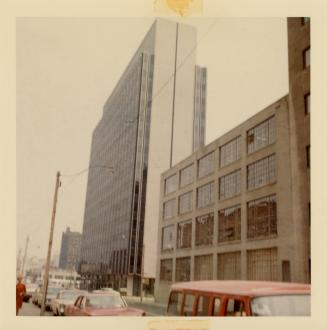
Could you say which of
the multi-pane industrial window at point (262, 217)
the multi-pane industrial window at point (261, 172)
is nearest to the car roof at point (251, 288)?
the multi-pane industrial window at point (262, 217)

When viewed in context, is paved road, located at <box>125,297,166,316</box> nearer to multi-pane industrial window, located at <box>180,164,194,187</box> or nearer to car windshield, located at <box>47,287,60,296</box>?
car windshield, located at <box>47,287,60,296</box>

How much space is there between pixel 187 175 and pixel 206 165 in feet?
5.49

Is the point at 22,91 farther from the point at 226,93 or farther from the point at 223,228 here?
the point at 223,228

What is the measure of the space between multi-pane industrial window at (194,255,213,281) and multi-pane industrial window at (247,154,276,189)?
3903 mm

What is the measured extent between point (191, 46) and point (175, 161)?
13.1 meters

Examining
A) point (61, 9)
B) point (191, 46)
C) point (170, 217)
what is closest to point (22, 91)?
point (61, 9)

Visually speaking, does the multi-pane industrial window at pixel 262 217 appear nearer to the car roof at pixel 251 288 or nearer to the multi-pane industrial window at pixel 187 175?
the multi-pane industrial window at pixel 187 175

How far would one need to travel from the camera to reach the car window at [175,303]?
21.9 ft

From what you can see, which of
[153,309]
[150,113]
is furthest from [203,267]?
[153,309]

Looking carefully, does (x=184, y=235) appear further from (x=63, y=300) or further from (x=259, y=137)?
(x=63, y=300)

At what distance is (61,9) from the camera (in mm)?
6836

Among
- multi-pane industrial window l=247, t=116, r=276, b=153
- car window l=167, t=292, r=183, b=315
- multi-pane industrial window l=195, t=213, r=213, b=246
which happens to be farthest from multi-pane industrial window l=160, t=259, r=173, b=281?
car window l=167, t=292, r=183, b=315

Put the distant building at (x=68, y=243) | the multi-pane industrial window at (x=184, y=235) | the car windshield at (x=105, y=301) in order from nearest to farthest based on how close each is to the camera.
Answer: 1. the car windshield at (x=105, y=301)
2. the distant building at (x=68, y=243)
3. the multi-pane industrial window at (x=184, y=235)

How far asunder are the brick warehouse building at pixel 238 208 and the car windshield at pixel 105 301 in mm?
6766
